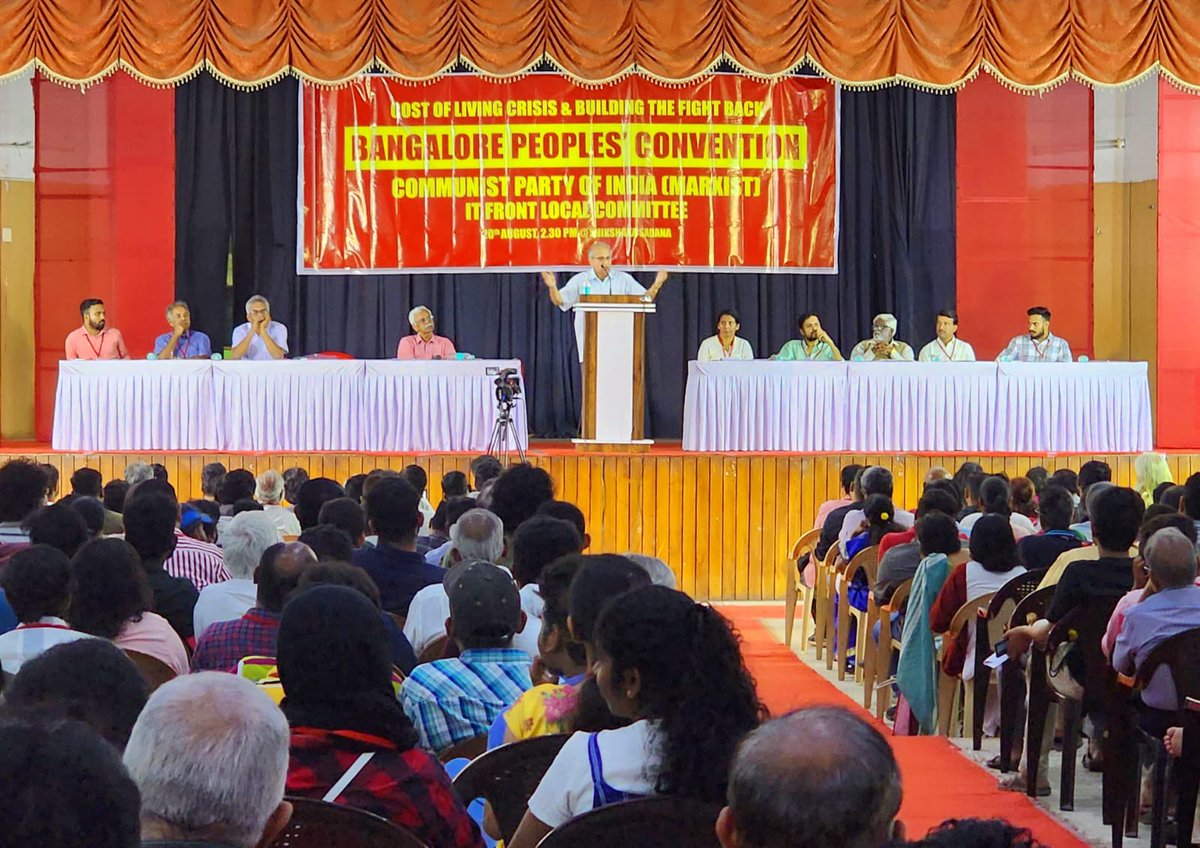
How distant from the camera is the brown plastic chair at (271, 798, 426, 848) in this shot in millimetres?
2125

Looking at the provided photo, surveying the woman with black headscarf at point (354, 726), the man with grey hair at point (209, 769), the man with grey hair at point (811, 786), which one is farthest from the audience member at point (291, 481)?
the man with grey hair at point (811, 786)

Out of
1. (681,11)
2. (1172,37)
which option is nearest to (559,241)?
(681,11)

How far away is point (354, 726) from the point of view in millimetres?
2438

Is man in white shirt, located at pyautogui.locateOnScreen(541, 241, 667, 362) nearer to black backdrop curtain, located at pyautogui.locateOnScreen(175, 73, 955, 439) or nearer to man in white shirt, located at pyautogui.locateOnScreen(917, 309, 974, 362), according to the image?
man in white shirt, located at pyautogui.locateOnScreen(917, 309, 974, 362)

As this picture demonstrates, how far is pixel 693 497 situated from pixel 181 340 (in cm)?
377

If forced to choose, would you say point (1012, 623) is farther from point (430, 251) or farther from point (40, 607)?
point (430, 251)

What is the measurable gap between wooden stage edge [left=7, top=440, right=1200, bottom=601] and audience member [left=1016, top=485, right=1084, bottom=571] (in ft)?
12.0

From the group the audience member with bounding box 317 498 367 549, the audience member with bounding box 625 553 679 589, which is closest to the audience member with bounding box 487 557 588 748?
the audience member with bounding box 625 553 679 589

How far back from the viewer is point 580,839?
2.14 metres

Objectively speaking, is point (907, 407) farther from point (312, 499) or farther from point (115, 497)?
point (115, 497)

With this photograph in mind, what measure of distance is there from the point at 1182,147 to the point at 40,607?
33.2ft

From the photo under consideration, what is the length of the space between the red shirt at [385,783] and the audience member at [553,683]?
351mm

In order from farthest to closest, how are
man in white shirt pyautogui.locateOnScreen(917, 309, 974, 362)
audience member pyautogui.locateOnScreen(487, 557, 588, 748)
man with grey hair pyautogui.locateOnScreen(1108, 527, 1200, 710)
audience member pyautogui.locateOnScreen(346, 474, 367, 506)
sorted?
man in white shirt pyautogui.locateOnScreen(917, 309, 974, 362)
audience member pyautogui.locateOnScreen(346, 474, 367, 506)
man with grey hair pyautogui.locateOnScreen(1108, 527, 1200, 710)
audience member pyautogui.locateOnScreen(487, 557, 588, 748)

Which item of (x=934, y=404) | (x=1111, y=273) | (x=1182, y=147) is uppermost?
(x=1182, y=147)
